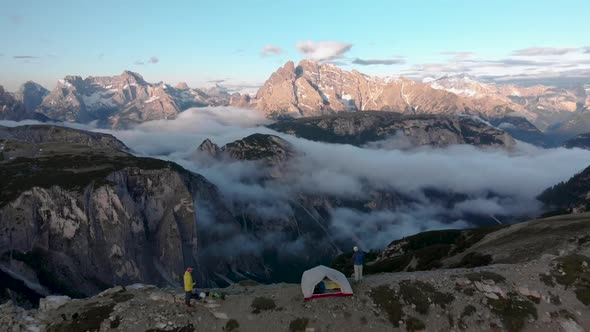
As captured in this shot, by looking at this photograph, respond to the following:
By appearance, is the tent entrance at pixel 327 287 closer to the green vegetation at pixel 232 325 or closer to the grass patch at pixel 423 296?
the grass patch at pixel 423 296

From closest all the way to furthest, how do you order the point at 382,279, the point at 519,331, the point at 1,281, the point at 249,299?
the point at 519,331, the point at 249,299, the point at 382,279, the point at 1,281

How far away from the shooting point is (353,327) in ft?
127

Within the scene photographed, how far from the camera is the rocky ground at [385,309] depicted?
3869 cm

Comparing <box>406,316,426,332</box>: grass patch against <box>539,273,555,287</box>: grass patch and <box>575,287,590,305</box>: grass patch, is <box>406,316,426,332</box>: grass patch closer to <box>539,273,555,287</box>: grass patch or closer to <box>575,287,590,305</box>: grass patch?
<box>539,273,555,287</box>: grass patch

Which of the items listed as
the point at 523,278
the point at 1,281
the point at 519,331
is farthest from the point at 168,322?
the point at 1,281

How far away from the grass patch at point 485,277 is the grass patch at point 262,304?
21.9m

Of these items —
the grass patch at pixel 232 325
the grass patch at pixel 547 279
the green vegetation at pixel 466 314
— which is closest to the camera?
the green vegetation at pixel 466 314

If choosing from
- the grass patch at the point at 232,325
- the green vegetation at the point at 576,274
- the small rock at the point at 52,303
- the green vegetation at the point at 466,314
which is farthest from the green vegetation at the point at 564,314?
the small rock at the point at 52,303

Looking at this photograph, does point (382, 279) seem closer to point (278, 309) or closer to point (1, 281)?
point (278, 309)

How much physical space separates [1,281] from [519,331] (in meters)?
235

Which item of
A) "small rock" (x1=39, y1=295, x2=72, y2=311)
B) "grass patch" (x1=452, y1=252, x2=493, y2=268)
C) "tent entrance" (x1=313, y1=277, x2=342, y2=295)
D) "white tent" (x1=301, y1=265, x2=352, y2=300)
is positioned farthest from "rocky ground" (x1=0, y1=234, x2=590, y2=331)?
"grass patch" (x1=452, y1=252, x2=493, y2=268)

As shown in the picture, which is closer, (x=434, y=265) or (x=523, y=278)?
(x=523, y=278)

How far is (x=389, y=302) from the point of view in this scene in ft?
135

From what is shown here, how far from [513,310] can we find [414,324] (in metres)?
10.2
